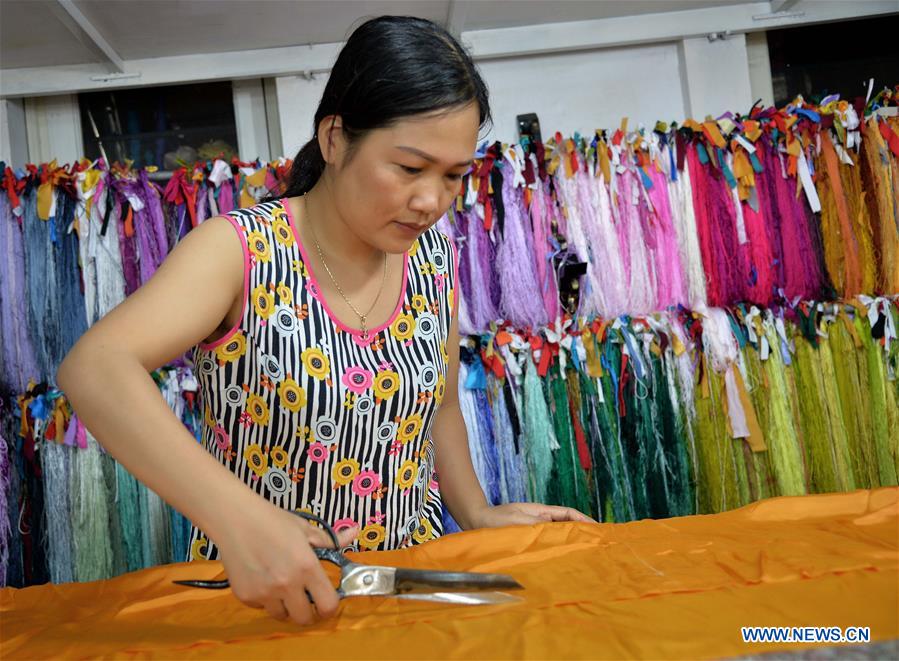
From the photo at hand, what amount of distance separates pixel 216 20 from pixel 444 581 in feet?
9.58

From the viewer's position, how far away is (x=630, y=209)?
9.13ft

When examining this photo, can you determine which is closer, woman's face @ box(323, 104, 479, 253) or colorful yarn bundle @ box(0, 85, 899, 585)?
woman's face @ box(323, 104, 479, 253)

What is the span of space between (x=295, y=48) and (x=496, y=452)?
6.72 ft

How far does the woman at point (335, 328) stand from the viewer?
3.22ft

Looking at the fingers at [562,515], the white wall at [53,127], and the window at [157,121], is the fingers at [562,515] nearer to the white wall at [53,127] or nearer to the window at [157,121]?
the window at [157,121]

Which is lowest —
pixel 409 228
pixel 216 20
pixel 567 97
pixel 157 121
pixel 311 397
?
pixel 311 397

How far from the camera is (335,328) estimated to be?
133 cm

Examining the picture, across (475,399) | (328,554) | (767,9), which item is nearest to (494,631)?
(328,554)

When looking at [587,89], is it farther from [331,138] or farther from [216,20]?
[331,138]

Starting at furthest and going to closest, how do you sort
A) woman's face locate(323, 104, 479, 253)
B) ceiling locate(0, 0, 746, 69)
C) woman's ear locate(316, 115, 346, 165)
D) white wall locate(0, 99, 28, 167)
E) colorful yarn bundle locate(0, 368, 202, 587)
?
white wall locate(0, 99, 28, 167)
ceiling locate(0, 0, 746, 69)
colorful yarn bundle locate(0, 368, 202, 587)
woman's ear locate(316, 115, 346, 165)
woman's face locate(323, 104, 479, 253)

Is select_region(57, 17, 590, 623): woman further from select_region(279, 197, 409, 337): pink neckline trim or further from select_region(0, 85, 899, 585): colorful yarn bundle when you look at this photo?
select_region(0, 85, 899, 585): colorful yarn bundle

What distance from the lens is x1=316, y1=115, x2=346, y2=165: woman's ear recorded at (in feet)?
4.13

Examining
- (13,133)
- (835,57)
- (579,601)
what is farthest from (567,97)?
(579,601)

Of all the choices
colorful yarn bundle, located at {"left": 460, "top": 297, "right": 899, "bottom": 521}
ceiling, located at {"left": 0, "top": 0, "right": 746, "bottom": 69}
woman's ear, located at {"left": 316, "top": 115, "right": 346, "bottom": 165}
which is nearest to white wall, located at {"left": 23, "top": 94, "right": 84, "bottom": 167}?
ceiling, located at {"left": 0, "top": 0, "right": 746, "bottom": 69}
